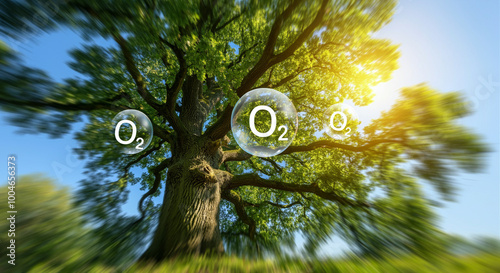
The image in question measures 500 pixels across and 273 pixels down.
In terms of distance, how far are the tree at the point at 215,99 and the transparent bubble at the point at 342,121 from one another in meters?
0.37

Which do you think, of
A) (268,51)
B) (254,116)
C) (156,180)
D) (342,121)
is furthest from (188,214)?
(342,121)

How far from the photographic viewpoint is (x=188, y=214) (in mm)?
3762

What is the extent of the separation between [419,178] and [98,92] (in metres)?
8.68

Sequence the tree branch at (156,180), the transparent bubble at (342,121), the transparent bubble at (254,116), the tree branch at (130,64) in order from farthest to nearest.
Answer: the tree branch at (156,180)
the transparent bubble at (342,121)
the transparent bubble at (254,116)
the tree branch at (130,64)

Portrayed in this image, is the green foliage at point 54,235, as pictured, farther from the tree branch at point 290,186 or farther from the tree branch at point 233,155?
the tree branch at point 233,155

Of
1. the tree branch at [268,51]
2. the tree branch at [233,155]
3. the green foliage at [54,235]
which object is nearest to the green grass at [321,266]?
the green foliage at [54,235]

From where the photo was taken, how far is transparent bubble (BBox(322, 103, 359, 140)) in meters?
5.39

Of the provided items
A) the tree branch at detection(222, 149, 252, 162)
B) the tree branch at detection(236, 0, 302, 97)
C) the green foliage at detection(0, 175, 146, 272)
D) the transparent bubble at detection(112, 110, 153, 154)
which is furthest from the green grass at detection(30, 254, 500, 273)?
the tree branch at detection(222, 149, 252, 162)

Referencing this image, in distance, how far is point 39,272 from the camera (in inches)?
94.0

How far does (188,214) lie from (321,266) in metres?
2.56

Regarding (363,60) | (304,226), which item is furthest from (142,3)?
(304,226)

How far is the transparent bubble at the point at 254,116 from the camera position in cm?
411

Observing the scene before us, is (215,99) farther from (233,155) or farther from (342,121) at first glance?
(342,121)

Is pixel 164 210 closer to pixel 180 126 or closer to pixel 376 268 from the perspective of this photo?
pixel 180 126
